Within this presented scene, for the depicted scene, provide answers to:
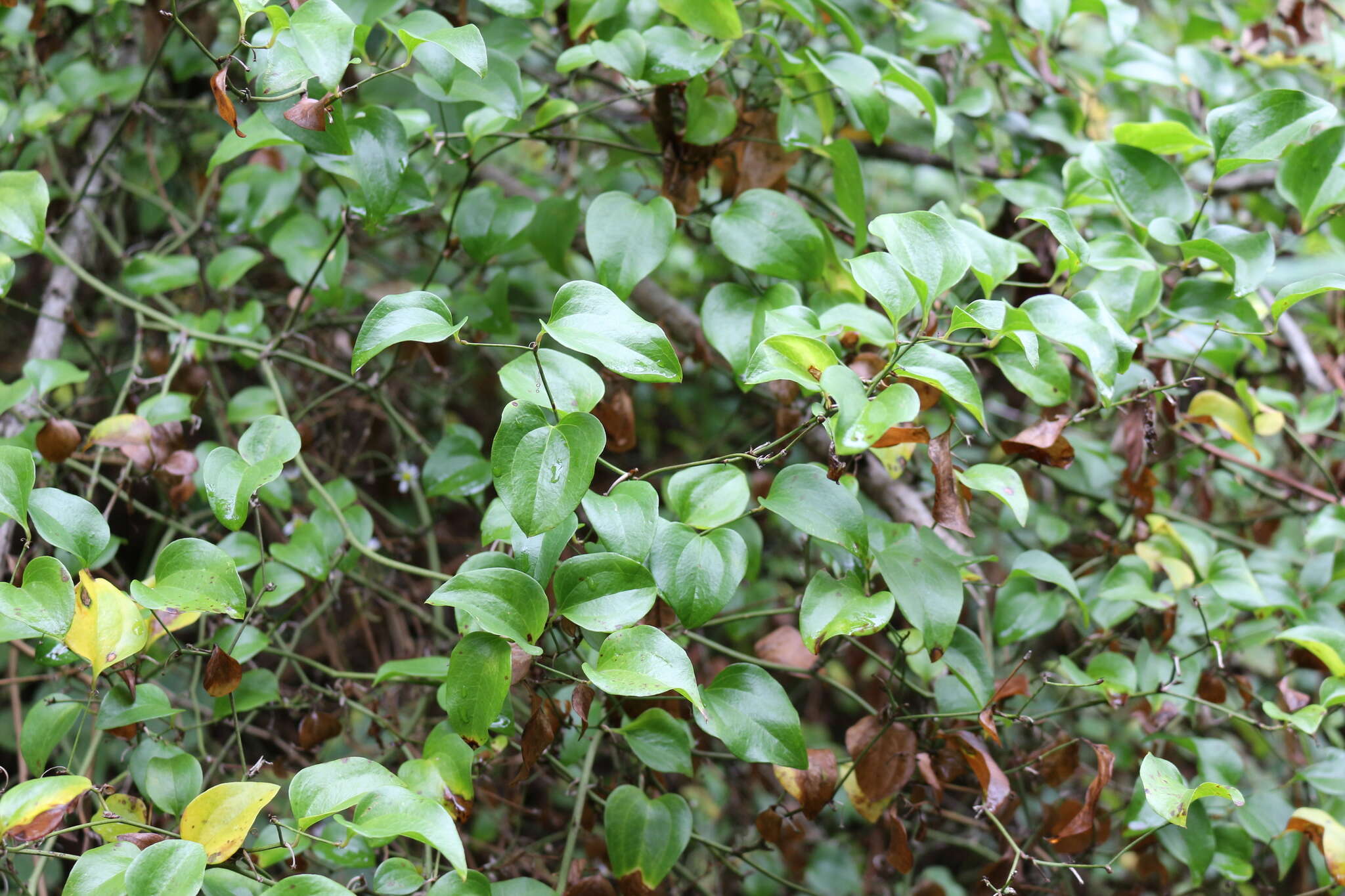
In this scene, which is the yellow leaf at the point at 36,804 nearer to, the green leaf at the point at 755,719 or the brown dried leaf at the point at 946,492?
the green leaf at the point at 755,719

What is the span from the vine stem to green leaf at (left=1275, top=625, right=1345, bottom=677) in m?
0.58

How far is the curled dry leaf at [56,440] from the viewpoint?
842 mm

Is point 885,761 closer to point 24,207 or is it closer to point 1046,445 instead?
point 1046,445

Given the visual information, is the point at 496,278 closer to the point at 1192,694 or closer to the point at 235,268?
the point at 235,268

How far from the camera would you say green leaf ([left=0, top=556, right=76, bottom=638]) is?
61cm

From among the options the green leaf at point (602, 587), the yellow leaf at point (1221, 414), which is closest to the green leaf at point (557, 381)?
the green leaf at point (602, 587)

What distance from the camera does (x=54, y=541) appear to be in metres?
0.66

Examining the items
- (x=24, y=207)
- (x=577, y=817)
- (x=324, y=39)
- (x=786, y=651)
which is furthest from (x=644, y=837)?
(x=24, y=207)

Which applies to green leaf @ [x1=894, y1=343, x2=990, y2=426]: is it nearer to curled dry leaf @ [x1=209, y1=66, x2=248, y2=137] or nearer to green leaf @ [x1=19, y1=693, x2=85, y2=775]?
curled dry leaf @ [x1=209, y1=66, x2=248, y2=137]

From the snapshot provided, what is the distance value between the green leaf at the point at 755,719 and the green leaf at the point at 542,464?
180 millimetres

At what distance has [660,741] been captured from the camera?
0.71 meters

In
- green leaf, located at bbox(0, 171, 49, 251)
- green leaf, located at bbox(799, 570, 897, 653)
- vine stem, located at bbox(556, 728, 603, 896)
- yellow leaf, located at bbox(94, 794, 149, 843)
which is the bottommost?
vine stem, located at bbox(556, 728, 603, 896)

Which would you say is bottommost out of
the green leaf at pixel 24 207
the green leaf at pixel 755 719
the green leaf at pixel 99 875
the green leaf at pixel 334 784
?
the green leaf at pixel 755 719

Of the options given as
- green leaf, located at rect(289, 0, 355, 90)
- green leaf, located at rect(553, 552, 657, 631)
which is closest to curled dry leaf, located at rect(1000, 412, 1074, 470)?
green leaf, located at rect(553, 552, 657, 631)
